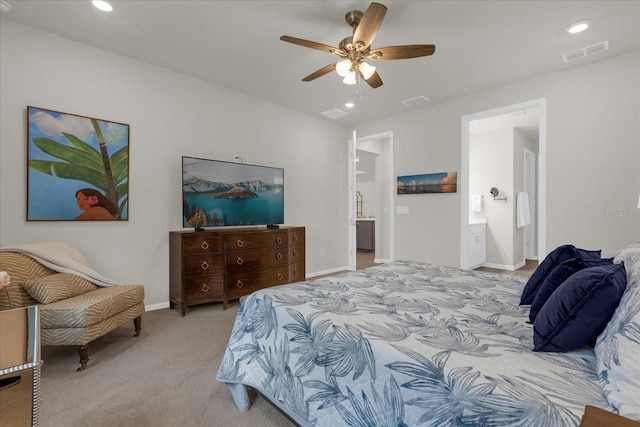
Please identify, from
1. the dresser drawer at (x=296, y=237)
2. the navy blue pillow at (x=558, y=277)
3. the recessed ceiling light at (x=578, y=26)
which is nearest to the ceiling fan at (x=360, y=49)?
the recessed ceiling light at (x=578, y=26)

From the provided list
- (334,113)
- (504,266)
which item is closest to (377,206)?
(334,113)

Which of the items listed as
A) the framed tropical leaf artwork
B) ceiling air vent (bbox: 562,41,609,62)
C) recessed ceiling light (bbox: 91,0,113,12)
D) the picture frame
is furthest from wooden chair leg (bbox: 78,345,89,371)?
ceiling air vent (bbox: 562,41,609,62)

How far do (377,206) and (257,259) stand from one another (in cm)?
383

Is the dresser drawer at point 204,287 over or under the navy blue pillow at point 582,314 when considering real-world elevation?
under

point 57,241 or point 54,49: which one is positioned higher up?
point 54,49

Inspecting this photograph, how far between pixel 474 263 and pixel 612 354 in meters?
4.97

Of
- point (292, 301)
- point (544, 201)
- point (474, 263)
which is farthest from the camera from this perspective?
point (474, 263)

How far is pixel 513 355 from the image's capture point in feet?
3.43

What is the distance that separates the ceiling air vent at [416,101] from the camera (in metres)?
4.37

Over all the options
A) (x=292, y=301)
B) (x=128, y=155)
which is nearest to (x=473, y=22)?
(x=292, y=301)

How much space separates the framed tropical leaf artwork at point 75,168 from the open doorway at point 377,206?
3.19 metres

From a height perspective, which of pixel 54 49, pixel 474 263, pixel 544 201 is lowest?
pixel 474 263

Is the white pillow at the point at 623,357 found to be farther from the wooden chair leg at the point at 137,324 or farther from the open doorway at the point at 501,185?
the open doorway at the point at 501,185

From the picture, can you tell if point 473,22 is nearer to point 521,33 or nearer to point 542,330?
point 521,33
